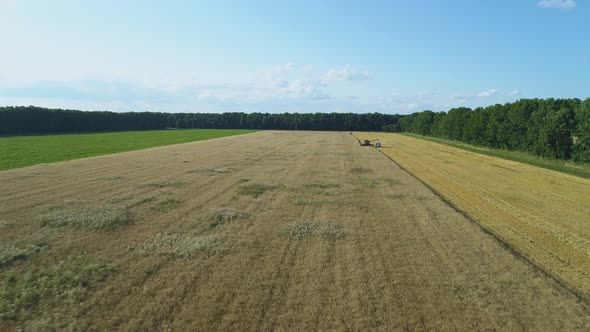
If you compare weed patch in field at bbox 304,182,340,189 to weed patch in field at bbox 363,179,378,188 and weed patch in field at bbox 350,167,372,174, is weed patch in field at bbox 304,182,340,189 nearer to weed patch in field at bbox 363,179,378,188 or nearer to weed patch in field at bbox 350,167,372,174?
weed patch in field at bbox 363,179,378,188

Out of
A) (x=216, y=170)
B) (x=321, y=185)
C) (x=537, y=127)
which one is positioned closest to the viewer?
(x=321, y=185)

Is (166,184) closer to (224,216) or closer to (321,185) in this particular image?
(224,216)

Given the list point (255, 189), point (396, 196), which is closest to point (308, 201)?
point (255, 189)

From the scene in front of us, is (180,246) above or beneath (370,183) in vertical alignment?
above

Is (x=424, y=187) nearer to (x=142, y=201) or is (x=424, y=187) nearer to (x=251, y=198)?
(x=251, y=198)

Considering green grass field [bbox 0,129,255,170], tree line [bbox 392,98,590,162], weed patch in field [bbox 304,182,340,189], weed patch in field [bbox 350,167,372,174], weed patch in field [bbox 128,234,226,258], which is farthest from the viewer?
tree line [bbox 392,98,590,162]

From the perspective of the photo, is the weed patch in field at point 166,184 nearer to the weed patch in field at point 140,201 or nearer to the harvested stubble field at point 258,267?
the harvested stubble field at point 258,267

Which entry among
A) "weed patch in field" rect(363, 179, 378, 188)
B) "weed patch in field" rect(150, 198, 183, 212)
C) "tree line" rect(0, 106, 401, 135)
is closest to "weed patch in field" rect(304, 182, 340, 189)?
"weed patch in field" rect(363, 179, 378, 188)
